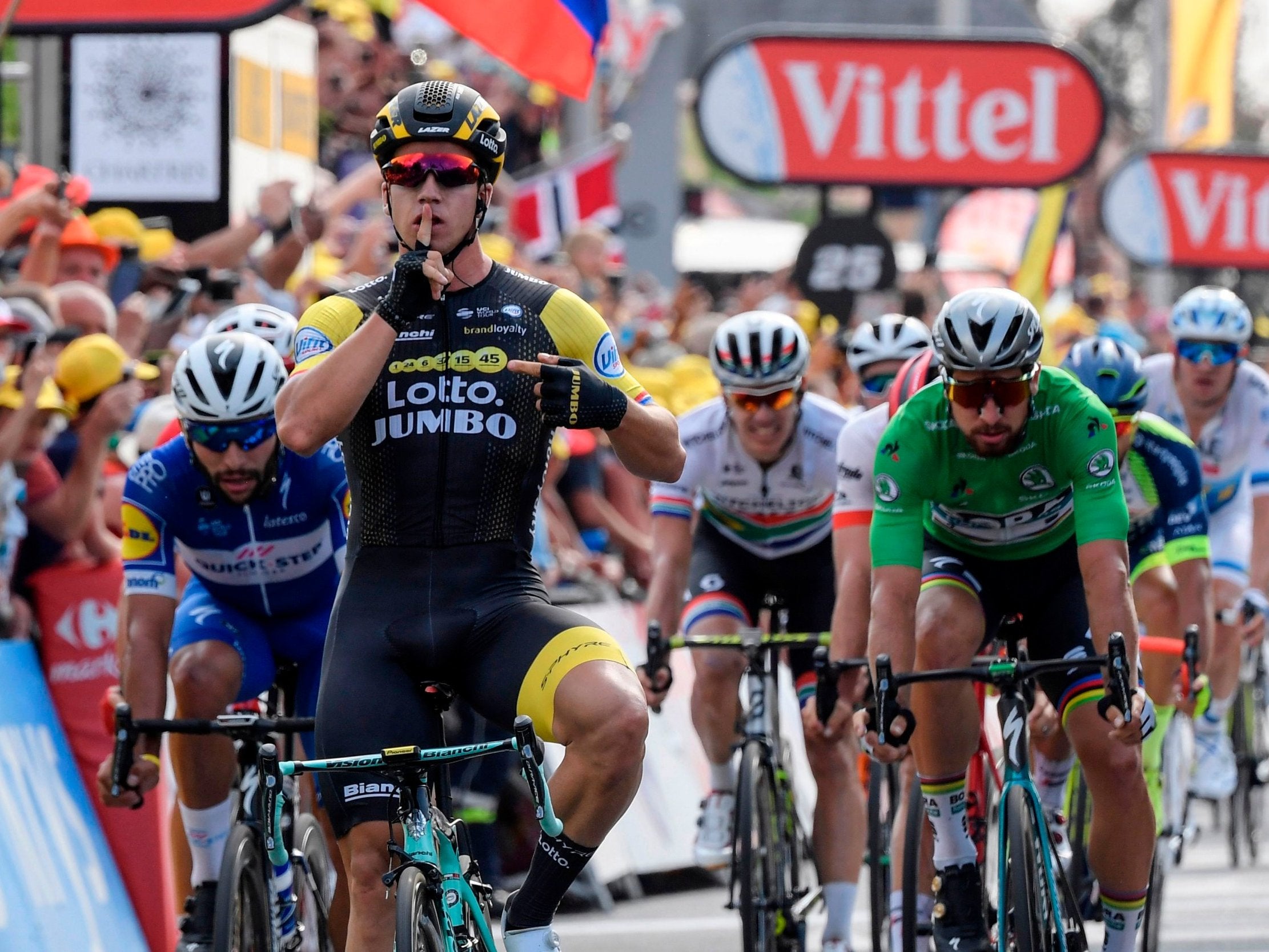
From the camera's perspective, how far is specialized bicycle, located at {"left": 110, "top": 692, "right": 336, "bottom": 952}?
612 centimetres

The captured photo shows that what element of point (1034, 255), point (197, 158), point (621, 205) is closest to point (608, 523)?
point (197, 158)

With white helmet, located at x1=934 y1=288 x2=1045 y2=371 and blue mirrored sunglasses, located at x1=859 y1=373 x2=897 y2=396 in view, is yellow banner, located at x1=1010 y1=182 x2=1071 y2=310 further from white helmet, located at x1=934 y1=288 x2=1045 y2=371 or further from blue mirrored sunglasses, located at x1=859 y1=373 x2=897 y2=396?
white helmet, located at x1=934 y1=288 x2=1045 y2=371

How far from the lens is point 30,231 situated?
10719 millimetres

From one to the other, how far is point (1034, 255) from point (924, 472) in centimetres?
1601

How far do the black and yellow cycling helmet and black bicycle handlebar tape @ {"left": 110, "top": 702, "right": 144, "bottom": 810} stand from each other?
1786 mm

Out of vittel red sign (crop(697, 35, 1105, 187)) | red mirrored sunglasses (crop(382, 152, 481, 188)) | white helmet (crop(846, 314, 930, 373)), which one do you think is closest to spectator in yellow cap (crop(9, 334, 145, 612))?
white helmet (crop(846, 314, 930, 373))

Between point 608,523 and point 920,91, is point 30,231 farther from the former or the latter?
point 920,91

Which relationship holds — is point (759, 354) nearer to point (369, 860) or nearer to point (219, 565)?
point (219, 565)

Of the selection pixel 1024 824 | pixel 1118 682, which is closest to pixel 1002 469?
pixel 1118 682

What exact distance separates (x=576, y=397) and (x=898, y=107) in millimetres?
16292

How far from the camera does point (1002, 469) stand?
6613 mm

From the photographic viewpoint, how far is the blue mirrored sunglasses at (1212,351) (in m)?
11.0

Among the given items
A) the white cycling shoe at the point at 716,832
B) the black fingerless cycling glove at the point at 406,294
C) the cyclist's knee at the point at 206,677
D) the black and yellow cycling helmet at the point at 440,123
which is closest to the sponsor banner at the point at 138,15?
the cyclist's knee at the point at 206,677

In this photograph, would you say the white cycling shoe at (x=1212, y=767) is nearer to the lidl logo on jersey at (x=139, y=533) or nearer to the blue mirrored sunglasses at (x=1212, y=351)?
the blue mirrored sunglasses at (x=1212, y=351)
